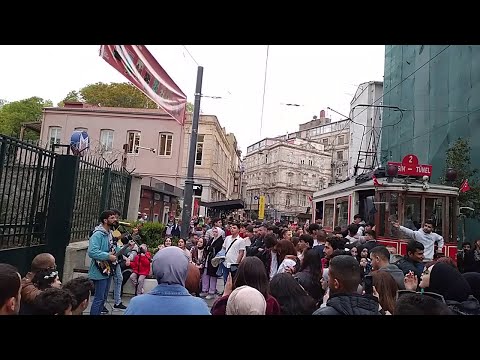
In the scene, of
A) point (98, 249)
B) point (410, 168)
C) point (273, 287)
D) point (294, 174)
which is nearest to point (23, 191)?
point (98, 249)

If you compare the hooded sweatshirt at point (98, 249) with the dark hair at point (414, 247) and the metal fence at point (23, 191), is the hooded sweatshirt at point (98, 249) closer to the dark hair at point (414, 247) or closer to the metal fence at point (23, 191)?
the metal fence at point (23, 191)

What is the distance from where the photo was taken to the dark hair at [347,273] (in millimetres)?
2914

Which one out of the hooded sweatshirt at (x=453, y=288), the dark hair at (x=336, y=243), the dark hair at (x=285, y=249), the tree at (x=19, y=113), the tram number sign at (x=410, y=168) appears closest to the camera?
the hooded sweatshirt at (x=453, y=288)

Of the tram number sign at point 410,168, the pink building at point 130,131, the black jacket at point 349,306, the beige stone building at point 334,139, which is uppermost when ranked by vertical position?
the beige stone building at point 334,139

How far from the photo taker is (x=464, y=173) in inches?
572

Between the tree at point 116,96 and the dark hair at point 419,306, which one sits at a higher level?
the tree at point 116,96

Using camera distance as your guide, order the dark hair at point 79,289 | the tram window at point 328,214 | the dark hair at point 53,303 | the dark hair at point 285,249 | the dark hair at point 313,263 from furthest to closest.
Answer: the tram window at point 328,214 → the dark hair at point 285,249 → the dark hair at point 313,263 → the dark hair at point 79,289 → the dark hair at point 53,303

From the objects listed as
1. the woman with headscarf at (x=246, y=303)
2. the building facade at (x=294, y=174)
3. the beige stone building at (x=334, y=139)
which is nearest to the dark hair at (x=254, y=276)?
the woman with headscarf at (x=246, y=303)

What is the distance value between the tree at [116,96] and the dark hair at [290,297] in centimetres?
3658

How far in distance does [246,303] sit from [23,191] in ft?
15.8

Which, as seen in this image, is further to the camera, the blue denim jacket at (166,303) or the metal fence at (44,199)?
the metal fence at (44,199)
